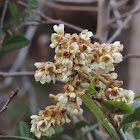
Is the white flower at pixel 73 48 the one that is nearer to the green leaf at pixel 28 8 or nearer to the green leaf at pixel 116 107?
the green leaf at pixel 116 107

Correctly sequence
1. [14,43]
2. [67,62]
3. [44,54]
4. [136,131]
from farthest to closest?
[44,54] → [14,43] → [136,131] → [67,62]

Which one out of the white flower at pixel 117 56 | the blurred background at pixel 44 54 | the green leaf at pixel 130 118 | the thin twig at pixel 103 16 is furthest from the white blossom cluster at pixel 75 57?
the blurred background at pixel 44 54

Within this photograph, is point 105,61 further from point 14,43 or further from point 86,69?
point 14,43

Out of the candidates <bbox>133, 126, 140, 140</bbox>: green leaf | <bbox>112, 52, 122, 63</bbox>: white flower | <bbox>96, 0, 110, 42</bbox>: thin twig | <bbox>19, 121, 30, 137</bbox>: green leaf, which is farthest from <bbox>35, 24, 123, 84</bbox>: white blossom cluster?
<bbox>96, 0, 110, 42</bbox>: thin twig

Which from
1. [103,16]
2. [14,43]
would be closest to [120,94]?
[14,43]

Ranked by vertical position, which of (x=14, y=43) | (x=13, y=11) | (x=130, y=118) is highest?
(x=13, y=11)

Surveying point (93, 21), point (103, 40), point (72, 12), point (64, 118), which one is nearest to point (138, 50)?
point (93, 21)

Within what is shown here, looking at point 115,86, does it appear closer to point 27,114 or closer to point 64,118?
point 64,118

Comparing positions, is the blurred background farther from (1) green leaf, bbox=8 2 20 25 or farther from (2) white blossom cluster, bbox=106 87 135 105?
(2) white blossom cluster, bbox=106 87 135 105
